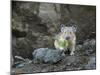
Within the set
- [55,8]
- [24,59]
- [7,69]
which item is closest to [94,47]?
[55,8]

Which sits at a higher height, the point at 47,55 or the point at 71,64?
the point at 47,55

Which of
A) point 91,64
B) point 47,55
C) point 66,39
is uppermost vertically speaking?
point 66,39

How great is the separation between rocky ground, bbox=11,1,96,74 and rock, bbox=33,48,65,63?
1.7 inches

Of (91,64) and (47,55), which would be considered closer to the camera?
(47,55)

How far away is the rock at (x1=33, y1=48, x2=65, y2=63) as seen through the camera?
94.1 inches

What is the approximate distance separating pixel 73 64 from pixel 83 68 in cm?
17

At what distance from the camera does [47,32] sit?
95.8 inches

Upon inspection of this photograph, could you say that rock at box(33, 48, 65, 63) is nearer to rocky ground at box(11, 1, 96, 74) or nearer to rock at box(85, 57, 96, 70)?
rocky ground at box(11, 1, 96, 74)

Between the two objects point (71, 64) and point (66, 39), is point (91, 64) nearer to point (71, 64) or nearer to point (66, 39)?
point (71, 64)

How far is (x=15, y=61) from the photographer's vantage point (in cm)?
231

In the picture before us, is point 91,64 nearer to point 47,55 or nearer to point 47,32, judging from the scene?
point 47,55

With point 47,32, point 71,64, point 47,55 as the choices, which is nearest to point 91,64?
point 71,64

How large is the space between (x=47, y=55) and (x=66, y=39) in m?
0.36

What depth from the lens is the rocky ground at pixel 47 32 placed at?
2.33 meters
